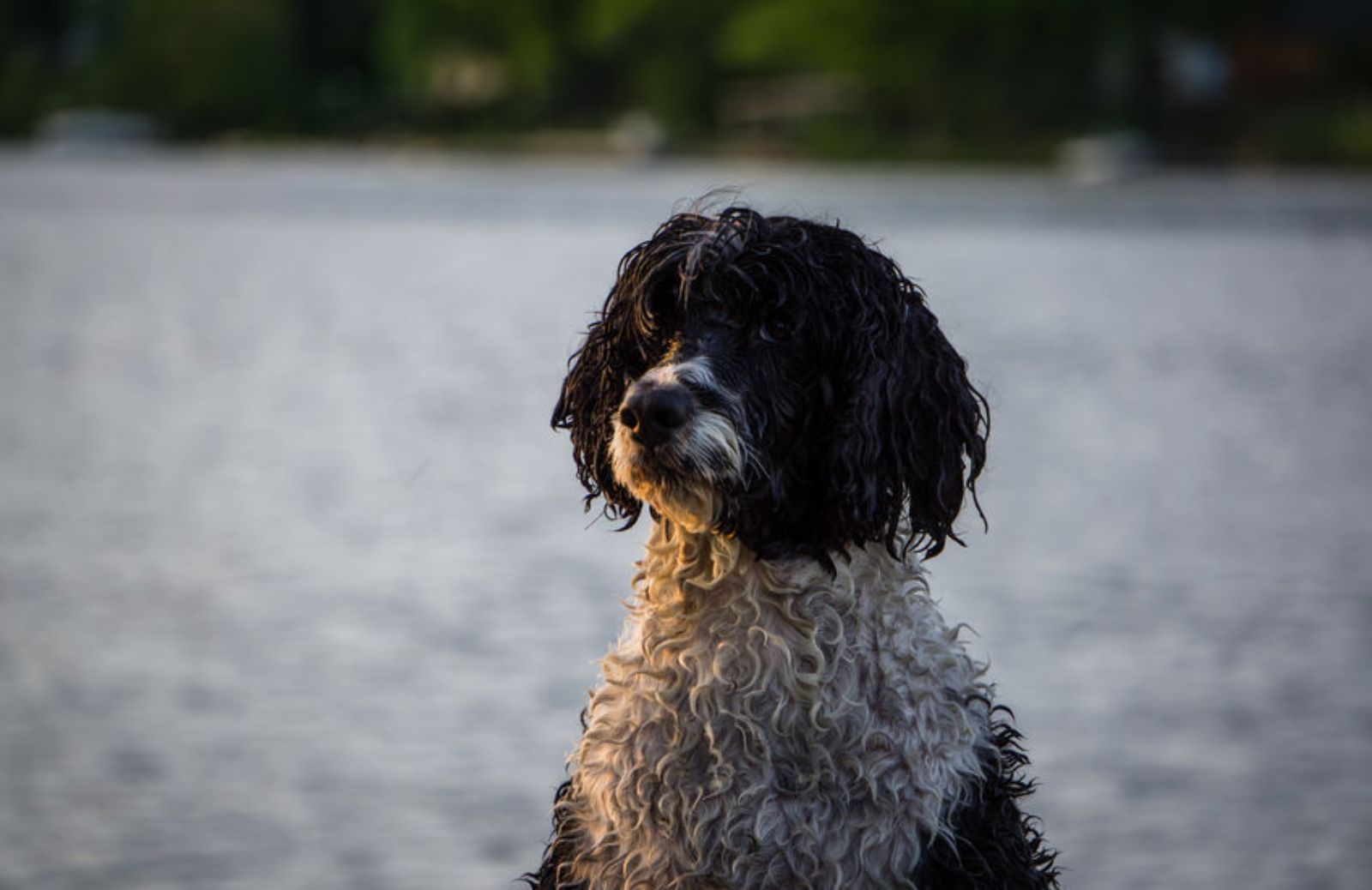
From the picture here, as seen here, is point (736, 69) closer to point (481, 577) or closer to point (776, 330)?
point (481, 577)

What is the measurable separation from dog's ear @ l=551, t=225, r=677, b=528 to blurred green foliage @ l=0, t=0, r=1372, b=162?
1778 inches

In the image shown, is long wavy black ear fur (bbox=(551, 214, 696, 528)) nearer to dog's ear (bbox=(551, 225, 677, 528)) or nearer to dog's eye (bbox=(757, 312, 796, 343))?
dog's ear (bbox=(551, 225, 677, 528))

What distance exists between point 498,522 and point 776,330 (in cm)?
869

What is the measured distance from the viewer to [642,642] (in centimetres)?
293

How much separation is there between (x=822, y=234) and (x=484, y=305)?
66.2ft

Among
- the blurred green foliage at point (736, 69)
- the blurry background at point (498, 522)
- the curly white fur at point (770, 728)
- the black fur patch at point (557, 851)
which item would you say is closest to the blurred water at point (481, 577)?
the blurry background at point (498, 522)

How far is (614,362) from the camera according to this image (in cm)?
309

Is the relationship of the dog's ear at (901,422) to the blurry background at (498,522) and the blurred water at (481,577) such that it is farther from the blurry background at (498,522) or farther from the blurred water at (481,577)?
the blurred water at (481,577)

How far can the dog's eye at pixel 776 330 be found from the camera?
2971mm

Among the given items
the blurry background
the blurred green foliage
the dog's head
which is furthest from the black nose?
the blurred green foliage

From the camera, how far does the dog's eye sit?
2971 mm

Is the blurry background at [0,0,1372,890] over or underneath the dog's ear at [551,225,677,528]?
over

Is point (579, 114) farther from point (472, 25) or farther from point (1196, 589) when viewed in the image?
point (1196, 589)

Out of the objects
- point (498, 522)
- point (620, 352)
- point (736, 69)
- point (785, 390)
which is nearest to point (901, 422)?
point (785, 390)
